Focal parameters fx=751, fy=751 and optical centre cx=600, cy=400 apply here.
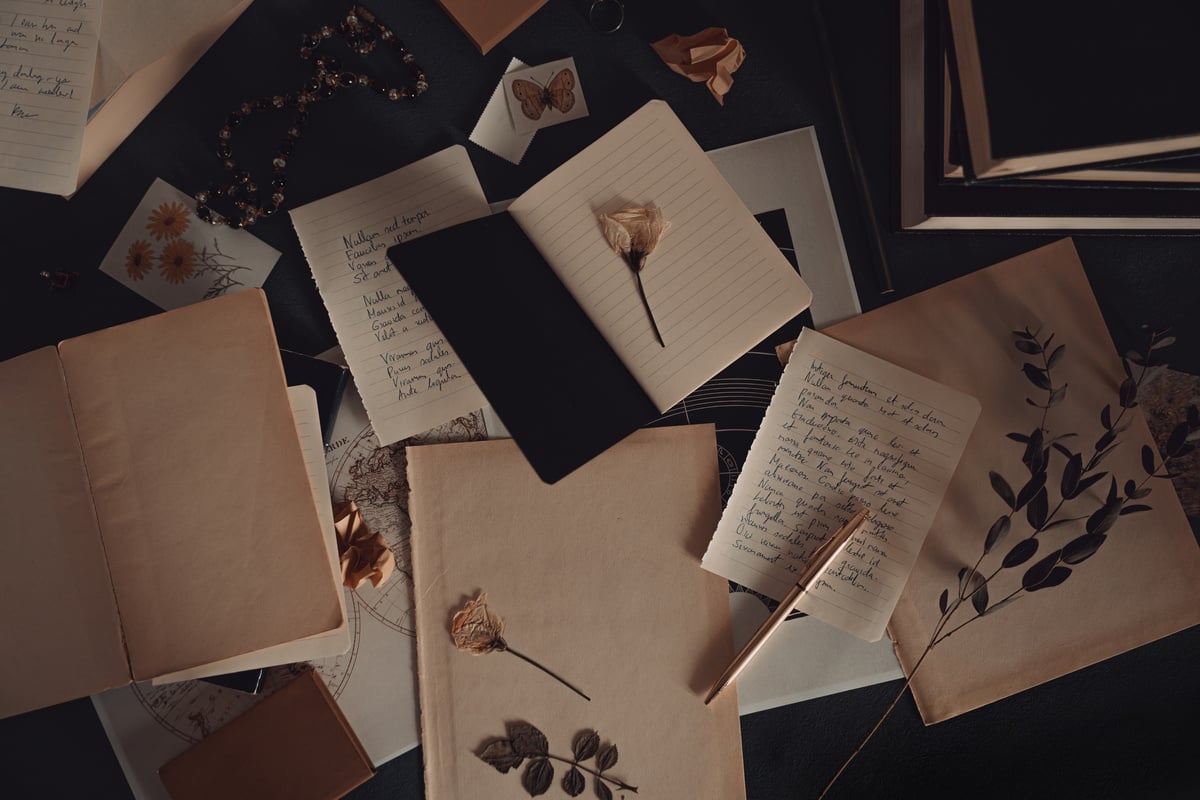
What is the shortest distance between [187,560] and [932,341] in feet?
2.54

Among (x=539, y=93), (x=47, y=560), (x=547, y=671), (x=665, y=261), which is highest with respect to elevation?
(x=539, y=93)

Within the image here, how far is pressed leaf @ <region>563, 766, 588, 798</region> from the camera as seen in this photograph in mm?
782

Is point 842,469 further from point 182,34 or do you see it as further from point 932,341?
point 182,34

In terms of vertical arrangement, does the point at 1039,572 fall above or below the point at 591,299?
below

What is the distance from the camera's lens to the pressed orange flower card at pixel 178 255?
804mm

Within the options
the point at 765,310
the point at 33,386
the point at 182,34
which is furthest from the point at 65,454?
the point at 765,310

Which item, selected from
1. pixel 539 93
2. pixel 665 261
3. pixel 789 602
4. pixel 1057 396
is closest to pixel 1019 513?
pixel 1057 396

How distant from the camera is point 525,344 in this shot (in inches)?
30.9

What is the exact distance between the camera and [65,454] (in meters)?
0.66

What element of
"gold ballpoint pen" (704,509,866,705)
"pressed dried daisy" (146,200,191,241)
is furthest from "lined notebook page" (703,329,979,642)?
"pressed dried daisy" (146,200,191,241)

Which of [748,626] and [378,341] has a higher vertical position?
[378,341]

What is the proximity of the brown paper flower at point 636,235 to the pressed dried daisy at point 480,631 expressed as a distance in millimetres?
337

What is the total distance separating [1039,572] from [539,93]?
74 cm

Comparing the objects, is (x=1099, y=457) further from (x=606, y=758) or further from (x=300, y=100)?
(x=300, y=100)
